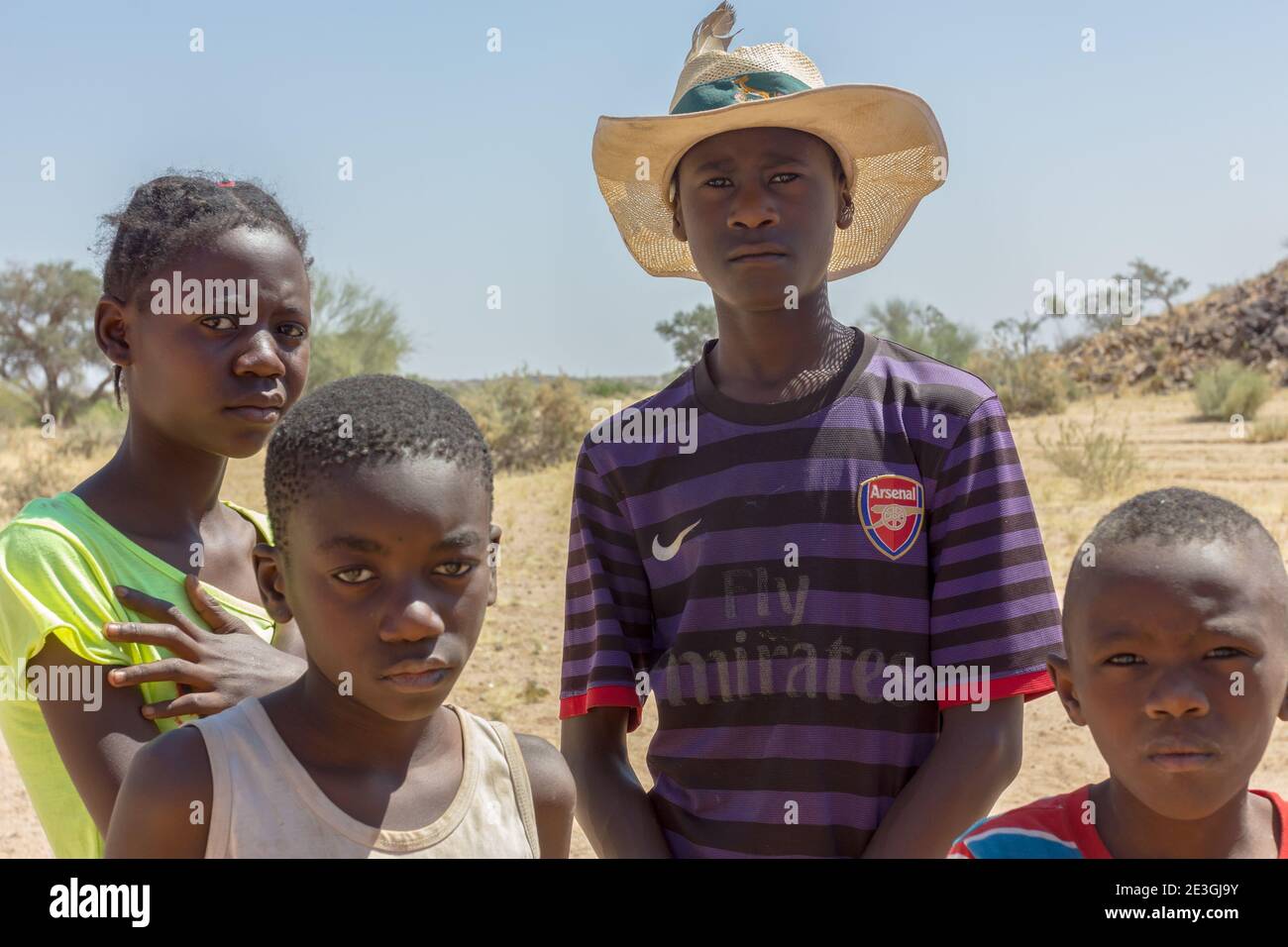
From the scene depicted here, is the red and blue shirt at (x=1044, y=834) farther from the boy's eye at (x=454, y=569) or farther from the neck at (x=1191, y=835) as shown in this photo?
the boy's eye at (x=454, y=569)

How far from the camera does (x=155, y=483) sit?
2.30m

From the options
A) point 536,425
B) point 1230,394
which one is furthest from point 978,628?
point 1230,394

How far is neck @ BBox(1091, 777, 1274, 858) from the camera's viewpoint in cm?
200

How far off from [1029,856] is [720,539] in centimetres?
74

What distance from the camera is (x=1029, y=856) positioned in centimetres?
197

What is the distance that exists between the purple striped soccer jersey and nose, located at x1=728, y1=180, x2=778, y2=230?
30 centimetres

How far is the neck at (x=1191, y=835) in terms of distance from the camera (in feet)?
6.56

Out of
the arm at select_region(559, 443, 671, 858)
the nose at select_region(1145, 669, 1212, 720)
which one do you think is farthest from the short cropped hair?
the nose at select_region(1145, 669, 1212, 720)

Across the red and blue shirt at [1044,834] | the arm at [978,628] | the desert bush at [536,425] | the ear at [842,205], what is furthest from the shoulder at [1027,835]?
the desert bush at [536,425]

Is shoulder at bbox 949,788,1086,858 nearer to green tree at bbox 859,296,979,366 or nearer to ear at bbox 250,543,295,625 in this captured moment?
ear at bbox 250,543,295,625

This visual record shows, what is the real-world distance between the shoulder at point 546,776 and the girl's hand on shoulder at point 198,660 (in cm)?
43

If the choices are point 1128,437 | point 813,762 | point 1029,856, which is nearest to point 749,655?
point 813,762
